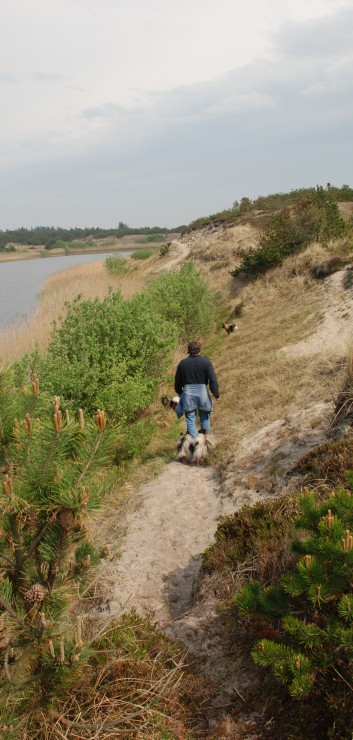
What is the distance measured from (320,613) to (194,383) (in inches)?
207

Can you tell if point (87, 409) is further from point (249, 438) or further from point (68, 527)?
point (68, 527)

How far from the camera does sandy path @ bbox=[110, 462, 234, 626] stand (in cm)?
532

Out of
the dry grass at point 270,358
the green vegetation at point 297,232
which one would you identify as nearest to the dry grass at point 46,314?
the dry grass at point 270,358

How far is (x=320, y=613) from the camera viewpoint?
3.10 m

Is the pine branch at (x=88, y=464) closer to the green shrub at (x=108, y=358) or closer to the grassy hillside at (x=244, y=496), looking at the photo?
the grassy hillside at (x=244, y=496)

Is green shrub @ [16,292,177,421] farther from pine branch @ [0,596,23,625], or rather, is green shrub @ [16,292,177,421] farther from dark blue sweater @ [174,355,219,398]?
pine branch @ [0,596,23,625]

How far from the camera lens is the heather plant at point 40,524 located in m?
2.51

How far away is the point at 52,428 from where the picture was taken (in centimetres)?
242

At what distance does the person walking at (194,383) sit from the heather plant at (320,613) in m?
5.05

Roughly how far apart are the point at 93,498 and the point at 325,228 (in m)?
21.1

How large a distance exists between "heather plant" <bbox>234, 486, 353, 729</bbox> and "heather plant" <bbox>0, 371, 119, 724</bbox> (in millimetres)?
1055

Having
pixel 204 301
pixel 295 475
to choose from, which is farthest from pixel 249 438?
pixel 204 301

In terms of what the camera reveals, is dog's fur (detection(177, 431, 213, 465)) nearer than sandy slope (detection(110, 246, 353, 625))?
No

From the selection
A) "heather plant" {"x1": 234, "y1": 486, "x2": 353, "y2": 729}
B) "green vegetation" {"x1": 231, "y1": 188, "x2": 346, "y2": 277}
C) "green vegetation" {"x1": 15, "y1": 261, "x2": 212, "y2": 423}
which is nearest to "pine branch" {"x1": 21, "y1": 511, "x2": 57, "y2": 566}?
"heather plant" {"x1": 234, "y1": 486, "x2": 353, "y2": 729}
